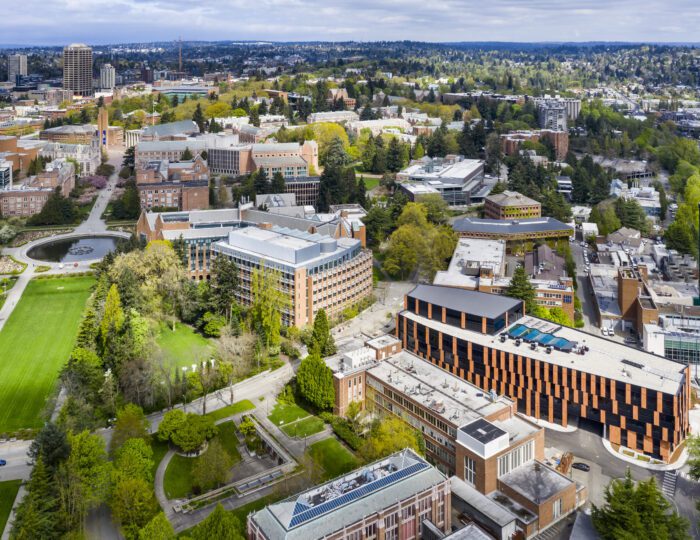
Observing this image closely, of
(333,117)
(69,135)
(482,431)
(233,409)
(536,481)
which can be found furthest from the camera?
(333,117)

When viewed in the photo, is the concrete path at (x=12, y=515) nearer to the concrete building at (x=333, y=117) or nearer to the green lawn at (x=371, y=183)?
the green lawn at (x=371, y=183)

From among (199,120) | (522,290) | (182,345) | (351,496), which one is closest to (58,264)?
(182,345)

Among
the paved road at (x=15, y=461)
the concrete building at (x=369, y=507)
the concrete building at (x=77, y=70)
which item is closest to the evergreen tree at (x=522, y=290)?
the concrete building at (x=369, y=507)

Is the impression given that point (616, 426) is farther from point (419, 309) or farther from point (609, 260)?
point (609, 260)

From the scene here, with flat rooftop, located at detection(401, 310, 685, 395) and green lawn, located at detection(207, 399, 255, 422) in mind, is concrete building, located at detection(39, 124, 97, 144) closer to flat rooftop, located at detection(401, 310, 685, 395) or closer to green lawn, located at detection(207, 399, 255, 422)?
green lawn, located at detection(207, 399, 255, 422)

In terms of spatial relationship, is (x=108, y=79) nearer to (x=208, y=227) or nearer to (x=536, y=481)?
(x=208, y=227)

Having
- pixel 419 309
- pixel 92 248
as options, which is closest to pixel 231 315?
pixel 419 309
